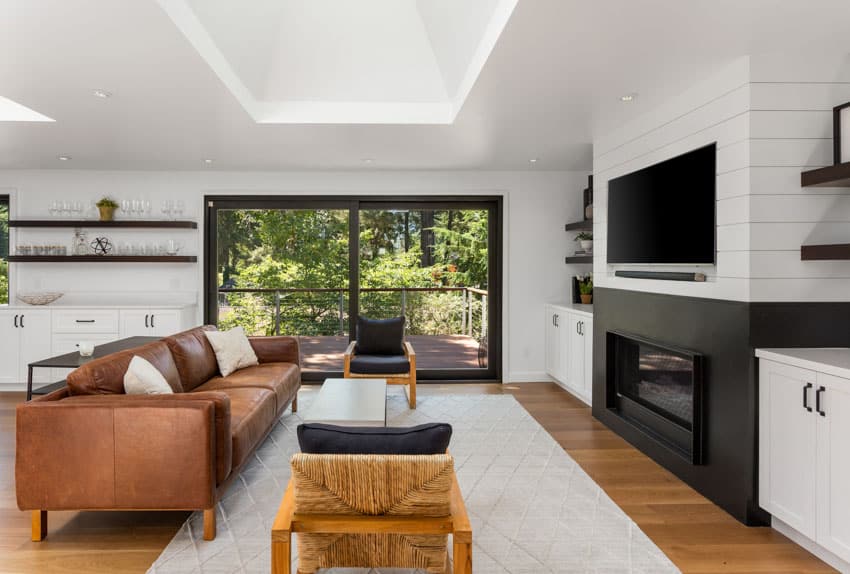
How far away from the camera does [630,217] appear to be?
4258mm

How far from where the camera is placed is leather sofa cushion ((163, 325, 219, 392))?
4023 millimetres

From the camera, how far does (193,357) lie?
420 centimetres

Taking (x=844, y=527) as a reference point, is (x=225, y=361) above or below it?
above

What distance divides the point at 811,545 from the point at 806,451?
0.46 metres

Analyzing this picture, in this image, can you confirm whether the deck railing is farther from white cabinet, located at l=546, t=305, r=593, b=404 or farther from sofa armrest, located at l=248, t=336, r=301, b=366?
sofa armrest, located at l=248, t=336, r=301, b=366

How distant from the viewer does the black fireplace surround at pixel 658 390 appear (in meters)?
3.39

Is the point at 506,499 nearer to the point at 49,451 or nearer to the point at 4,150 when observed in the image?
the point at 49,451

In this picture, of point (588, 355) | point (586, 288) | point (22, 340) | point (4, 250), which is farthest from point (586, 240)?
point (4, 250)

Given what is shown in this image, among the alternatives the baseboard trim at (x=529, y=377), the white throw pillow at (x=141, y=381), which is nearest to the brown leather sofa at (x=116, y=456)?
the white throw pillow at (x=141, y=381)

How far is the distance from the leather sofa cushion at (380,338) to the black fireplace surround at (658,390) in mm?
2164

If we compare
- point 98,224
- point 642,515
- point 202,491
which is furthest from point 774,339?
point 98,224

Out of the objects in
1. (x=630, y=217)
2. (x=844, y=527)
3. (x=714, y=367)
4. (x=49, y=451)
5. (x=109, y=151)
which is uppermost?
(x=109, y=151)

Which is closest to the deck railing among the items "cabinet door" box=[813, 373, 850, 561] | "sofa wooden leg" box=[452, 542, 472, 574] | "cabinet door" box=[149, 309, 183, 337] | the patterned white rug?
"cabinet door" box=[149, 309, 183, 337]

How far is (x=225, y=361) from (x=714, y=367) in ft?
11.6
